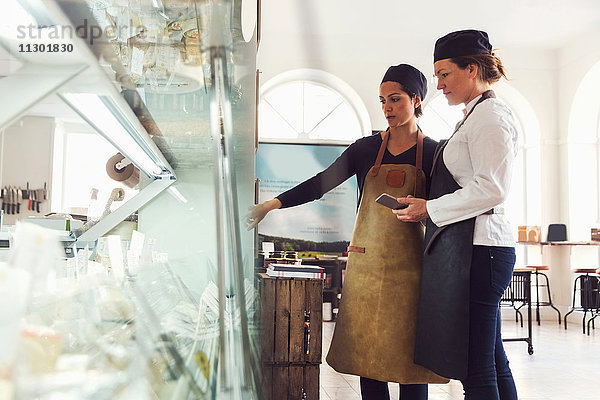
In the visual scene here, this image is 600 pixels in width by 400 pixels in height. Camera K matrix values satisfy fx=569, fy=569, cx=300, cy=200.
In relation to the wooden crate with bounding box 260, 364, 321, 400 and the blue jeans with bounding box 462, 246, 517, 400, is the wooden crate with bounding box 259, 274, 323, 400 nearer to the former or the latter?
the wooden crate with bounding box 260, 364, 321, 400

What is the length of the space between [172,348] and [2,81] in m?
0.31

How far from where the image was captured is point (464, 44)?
1.29m

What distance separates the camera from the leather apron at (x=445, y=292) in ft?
4.01

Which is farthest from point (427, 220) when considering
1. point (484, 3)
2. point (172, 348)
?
point (484, 3)

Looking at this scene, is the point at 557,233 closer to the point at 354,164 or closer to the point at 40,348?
the point at 354,164

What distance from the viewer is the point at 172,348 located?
0.51 meters

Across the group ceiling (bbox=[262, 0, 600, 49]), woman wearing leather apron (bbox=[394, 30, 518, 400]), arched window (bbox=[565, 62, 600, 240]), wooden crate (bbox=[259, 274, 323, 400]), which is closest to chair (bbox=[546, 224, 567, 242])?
arched window (bbox=[565, 62, 600, 240])

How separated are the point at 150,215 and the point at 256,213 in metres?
0.14

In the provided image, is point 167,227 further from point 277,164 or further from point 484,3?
point 484,3

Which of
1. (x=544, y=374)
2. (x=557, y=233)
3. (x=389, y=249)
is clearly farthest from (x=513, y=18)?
(x=389, y=249)

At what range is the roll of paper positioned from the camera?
15.7 inches

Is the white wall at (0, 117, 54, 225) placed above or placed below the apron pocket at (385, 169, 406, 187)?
below

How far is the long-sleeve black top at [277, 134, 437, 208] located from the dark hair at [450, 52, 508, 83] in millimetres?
200

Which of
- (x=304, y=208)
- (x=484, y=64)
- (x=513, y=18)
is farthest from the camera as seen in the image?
(x=513, y=18)
